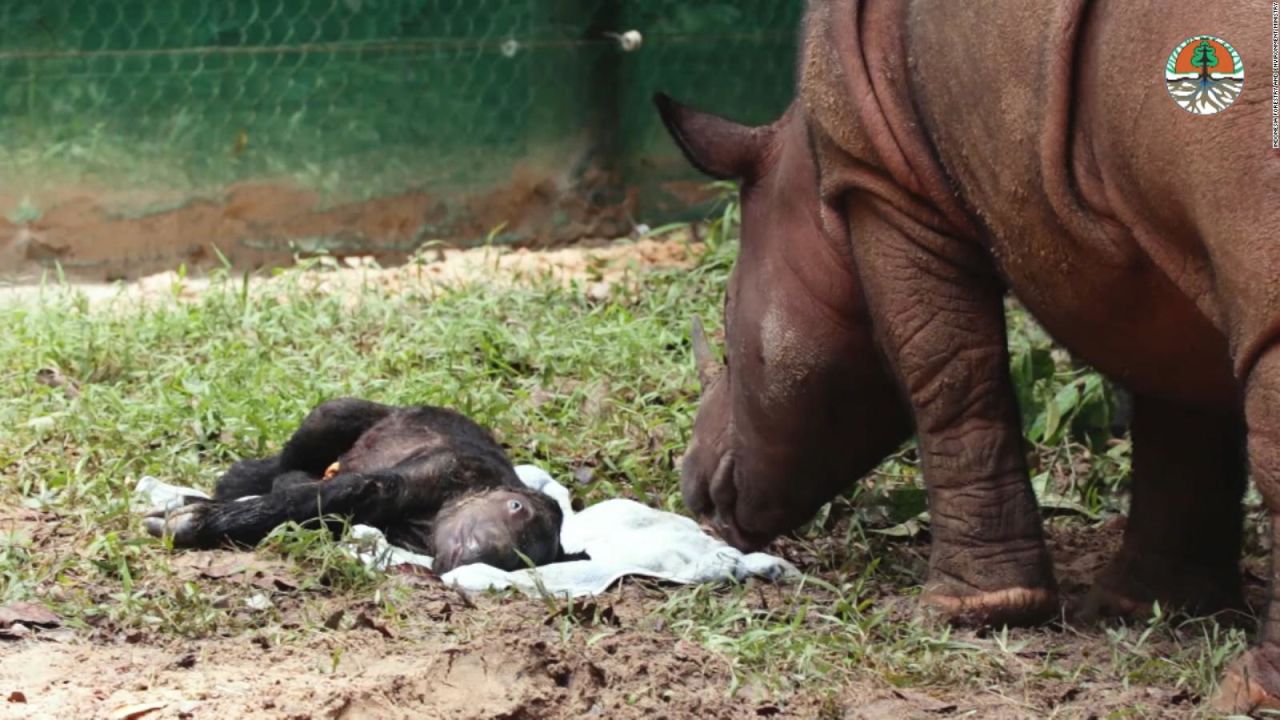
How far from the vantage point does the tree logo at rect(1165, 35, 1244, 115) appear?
3.57 metres

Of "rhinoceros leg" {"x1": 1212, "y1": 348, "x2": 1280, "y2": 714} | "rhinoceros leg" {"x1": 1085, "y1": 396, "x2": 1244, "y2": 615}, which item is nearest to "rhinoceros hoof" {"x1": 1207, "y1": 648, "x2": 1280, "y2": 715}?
"rhinoceros leg" {"x1": 1212, "y1": 348, "x2": 1280, "y2": 714}

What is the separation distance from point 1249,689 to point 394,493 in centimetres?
280

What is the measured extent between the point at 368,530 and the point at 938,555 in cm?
164

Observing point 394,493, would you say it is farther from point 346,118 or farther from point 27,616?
point 346,118

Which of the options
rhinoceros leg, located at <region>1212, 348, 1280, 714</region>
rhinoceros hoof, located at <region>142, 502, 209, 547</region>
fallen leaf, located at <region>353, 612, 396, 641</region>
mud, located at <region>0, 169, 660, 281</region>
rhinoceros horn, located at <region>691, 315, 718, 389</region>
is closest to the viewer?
rhinoceros leg, located at <region>1212, 348, 1280, 714</region>

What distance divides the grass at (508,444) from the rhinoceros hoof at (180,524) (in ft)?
0.36

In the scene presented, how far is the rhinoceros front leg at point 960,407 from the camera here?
184 inches

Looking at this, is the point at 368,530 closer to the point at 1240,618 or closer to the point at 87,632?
the point at 87,632

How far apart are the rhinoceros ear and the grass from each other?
1156 millimetres

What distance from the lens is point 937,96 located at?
4.41 meters

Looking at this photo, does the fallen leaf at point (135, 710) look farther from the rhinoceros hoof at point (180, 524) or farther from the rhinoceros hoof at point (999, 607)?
the rhinoceros hoof at point (999, 607)

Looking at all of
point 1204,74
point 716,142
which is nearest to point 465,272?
point 716,142

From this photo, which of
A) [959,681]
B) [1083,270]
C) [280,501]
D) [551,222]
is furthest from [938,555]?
[551,222]

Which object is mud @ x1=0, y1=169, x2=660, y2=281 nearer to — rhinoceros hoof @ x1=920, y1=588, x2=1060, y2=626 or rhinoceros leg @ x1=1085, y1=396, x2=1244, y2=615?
rhinoceros leg @ x1=1085, y1=396, x2=1244, y2=615
